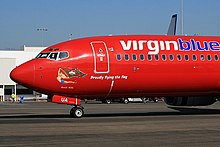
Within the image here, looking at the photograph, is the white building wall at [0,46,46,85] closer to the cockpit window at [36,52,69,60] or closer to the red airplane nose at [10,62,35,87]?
the cockpit window at [36,52,69,60]

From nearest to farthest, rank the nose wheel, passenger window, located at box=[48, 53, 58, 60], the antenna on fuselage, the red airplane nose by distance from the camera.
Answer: the red airplane nose → passenger window, located at box=[48, 53, 58, 60] → the nose wheel → the antenna on fuselage

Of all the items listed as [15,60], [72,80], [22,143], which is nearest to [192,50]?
[72,80]

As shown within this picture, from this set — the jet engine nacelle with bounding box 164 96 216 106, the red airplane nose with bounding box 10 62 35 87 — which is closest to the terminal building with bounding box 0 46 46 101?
the jet engine nacelle with bounding box 164 96 216 106

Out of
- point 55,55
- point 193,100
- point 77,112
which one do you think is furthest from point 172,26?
point 77,112

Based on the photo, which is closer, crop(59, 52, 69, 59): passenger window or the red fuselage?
the red fuselage

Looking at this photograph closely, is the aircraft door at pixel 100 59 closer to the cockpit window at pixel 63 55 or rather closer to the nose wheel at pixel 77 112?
the cockpit window at pixel 63 55

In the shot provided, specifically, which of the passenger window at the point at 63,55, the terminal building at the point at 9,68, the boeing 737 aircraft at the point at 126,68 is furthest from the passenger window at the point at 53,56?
the terminal building at the point at 9,68

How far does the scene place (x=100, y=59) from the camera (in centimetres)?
2564

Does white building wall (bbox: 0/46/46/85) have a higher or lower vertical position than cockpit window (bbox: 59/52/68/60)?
higher

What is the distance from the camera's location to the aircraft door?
83.9 feet

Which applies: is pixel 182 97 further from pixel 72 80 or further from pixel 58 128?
pixel 58 128

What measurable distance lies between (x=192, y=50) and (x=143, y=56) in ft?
10.5

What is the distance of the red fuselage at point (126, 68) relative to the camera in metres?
24.9

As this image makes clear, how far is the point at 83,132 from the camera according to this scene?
57.9 ft
